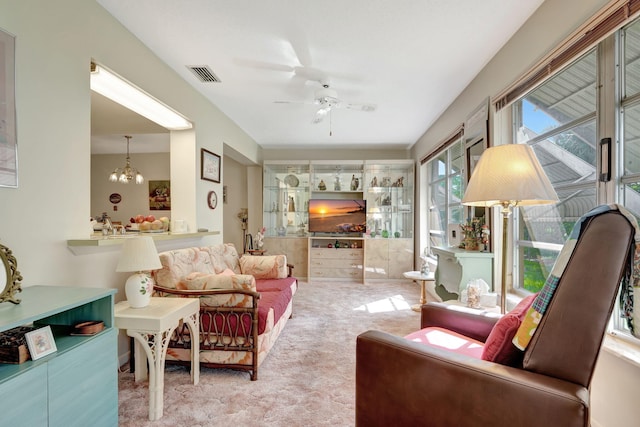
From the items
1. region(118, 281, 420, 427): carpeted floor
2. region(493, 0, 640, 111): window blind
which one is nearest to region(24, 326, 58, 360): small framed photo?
region(118, 281, 420, 427): carpeted floor

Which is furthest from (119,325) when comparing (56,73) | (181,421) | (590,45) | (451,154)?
(451,154)

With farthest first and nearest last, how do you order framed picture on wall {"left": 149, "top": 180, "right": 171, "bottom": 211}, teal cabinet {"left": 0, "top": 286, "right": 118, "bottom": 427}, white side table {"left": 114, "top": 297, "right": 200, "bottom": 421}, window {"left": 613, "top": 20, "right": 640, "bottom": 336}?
framed picture on wall {"left": 149, "top": 180, "right": 171, "bottom": 211}, white side table {"left": 114, "top": 297, "right": 200, "bottom": 421}, window {"left": 613, "top": 20, "right": 640, "bottom": 336}, teal cabinet {"left": 0, "top": 286, "right": 118, "bottom": 427}

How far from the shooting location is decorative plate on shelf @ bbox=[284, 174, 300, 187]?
610cm

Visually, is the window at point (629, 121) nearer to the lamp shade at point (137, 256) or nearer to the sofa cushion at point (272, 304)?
the sofa cushion at point (272, 304)

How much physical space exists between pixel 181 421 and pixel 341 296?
3.03 m

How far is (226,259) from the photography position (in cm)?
353

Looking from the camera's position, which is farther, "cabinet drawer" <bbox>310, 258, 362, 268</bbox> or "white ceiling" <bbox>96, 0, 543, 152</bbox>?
"cabinet drawer" <bbox>310, 258, 362, 268</bbox>

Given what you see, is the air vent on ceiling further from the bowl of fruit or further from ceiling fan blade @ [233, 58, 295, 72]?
the bowl of fruit

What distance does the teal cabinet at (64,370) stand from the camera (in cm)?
110

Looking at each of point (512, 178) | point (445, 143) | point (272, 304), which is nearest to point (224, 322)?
point (272, 304)

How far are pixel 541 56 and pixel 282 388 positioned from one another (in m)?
2.84

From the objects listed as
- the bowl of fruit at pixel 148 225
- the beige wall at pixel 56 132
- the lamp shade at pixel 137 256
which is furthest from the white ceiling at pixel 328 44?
the lamp shade at pixel 137 256

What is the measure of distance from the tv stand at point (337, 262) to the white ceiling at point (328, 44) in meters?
2.78

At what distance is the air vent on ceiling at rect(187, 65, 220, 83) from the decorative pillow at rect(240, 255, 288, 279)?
2006 millimetres
